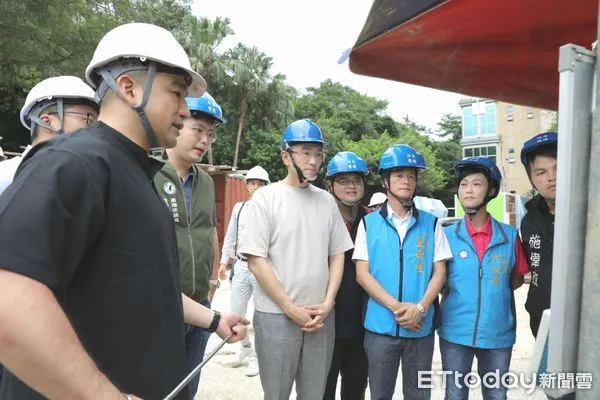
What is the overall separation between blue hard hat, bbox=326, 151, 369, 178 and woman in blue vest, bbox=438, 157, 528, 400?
971 mm

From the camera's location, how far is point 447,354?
305cm

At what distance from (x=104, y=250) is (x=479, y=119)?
52750mm

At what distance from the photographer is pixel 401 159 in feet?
10.9

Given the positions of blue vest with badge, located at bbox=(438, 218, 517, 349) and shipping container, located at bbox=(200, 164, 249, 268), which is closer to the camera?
blue vest with badge, located at bbox=(438, 218, 517, 349)

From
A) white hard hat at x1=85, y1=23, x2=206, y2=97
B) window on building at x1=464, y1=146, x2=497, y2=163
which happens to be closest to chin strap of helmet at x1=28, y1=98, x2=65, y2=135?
white hard hat at x1=85, y1=23, x2=206, y2=97

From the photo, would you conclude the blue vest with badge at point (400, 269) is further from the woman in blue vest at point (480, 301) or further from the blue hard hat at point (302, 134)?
the blue hard hat at point (302, 134)

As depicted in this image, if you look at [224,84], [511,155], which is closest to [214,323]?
[224,84]

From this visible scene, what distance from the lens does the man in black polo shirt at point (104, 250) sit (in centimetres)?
96

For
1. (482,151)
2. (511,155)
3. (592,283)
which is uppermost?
(482,151)

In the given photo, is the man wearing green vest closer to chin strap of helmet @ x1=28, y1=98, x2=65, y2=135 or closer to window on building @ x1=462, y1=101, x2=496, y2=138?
chin strap of helmet @ x1=28, y1=98, x2=65, y2=135

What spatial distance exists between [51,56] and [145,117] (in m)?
11.7

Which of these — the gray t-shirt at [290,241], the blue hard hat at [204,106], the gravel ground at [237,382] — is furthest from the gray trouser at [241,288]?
the blue hard hat at [204,106]

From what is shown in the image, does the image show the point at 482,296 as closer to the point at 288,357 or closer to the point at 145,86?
the point at 288,357

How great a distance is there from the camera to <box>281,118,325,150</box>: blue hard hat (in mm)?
3061
